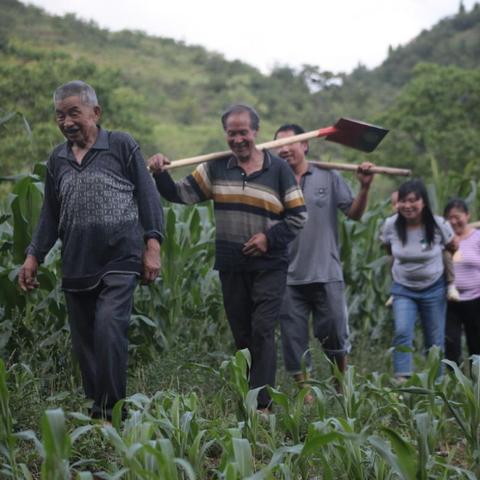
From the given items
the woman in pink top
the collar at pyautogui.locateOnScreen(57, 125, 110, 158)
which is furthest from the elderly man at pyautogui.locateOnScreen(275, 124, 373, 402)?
the collar at pyautogui.locateOnScreen(57, 125, 110, 158)

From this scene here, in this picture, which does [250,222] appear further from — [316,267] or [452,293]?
[452,293]

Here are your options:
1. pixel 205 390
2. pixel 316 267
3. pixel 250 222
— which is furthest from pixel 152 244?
pixel 316 267

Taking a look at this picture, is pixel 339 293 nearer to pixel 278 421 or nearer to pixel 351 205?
pixel 351 205

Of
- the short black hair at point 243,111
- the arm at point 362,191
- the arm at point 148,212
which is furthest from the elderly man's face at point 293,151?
the arm at point 148,212

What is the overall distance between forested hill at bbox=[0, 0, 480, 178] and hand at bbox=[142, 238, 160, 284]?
11880mm

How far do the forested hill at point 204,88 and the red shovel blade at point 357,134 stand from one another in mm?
10755

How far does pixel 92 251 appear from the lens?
3.99 meters

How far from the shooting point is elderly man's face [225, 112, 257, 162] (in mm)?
4562

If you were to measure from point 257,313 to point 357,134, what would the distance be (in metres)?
1.54

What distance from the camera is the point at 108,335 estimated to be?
152 inches

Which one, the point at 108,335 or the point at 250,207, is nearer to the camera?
the point at 108,335

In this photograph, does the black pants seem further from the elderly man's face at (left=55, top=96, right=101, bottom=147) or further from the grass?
the elderly man's face at (left=55, top=96, right=101, bottom=147)

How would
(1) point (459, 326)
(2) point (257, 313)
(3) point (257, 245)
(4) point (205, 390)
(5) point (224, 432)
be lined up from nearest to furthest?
(5) point (224, 432) < (3) point (257, 245) < (2) point (257, 313) < (4) point (205, 390) < (1) point (459, 326)

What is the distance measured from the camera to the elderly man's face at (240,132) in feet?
15.0
